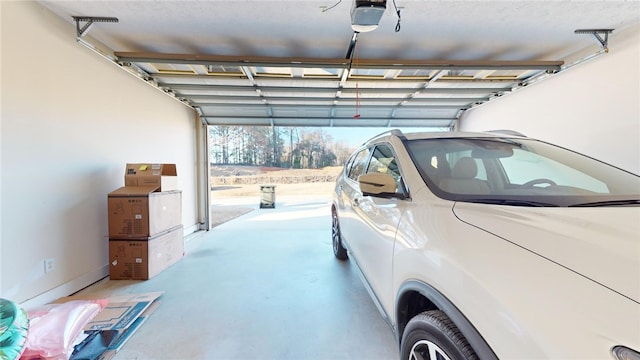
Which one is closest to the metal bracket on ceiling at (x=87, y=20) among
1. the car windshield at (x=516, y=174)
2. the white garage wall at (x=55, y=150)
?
the white garage wall at (x=55, y=150)

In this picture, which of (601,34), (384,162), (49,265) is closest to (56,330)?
(49,265)

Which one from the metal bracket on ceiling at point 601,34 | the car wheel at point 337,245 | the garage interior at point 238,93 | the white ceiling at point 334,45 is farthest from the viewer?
the car wheel at point 337,245

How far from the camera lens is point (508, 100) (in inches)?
180

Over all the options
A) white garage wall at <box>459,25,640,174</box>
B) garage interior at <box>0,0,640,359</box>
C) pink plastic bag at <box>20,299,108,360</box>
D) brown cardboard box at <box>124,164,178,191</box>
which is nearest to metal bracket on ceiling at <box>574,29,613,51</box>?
garage interior at <box>0,0,640,359</box>

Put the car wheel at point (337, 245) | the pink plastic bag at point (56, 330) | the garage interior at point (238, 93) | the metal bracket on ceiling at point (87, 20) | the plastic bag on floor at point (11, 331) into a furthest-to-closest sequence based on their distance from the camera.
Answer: the car wheel at point (337, 245)
the metal bracket on ceiling at point (87, 20)
the garage interior at point (238, 93)
the pink plastic bag at point (56, 330)
the plastic bag on floor at point (11, 331)

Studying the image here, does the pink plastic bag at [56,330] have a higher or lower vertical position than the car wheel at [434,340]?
lower

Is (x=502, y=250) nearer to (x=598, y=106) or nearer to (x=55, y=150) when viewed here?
(x=55, y=150)

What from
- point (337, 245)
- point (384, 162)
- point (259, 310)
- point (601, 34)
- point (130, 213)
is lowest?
point (259, 310)

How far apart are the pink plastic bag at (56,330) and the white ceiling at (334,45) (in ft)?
8.55

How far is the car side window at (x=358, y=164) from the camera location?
252 centimetres

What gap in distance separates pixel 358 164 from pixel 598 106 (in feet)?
10.1

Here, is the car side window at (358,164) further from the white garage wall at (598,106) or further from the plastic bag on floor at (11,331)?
the white garage wall at (598,106)

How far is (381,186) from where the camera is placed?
1.45 m

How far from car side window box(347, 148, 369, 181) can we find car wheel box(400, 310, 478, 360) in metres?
1.58
